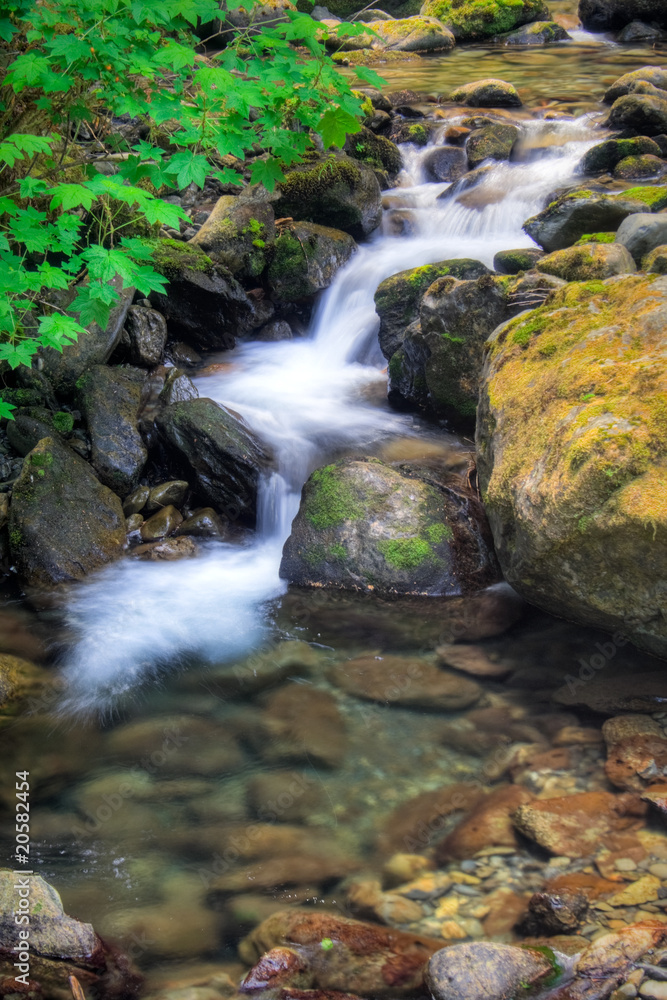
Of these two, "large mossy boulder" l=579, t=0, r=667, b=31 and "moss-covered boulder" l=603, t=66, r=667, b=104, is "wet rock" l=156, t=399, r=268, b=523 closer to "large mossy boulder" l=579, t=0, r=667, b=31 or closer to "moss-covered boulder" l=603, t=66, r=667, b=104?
"moss-covered boulder" l=603, t=66, r=667, b=104

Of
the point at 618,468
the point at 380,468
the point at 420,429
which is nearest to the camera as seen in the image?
the point at 618,468

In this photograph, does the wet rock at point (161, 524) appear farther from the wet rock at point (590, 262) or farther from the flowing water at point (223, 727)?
the wet rock at point (590, 262)

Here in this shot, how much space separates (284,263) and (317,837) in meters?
7.28

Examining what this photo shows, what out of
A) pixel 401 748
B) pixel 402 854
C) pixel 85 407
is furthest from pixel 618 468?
pixel 85 407

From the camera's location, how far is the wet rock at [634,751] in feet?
11.1

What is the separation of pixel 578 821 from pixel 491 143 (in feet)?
37.5

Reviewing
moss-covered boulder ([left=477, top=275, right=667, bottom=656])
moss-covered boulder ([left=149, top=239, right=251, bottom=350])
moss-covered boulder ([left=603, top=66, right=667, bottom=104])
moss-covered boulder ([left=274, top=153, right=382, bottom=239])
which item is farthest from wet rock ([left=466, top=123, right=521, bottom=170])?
moss-covered boulder ([left=477, top=275, right=667, bottom=656])

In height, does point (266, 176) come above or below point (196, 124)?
below

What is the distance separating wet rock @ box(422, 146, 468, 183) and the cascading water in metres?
0.22

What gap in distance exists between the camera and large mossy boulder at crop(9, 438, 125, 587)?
5.50 metres

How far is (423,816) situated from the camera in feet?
11.3

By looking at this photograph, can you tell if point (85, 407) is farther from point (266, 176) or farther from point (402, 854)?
point (402, 854)

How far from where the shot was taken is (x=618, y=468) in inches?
144

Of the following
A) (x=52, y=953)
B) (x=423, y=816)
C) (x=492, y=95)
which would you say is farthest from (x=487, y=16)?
(x=52, y=953)
